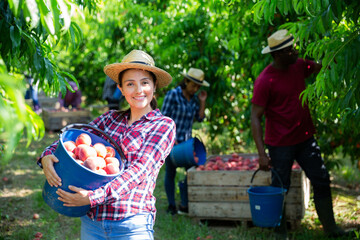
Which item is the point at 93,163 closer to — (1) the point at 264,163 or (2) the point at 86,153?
(2) the point at 86,153

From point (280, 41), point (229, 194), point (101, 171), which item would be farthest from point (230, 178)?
point (101, 171)

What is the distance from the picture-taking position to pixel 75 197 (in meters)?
1.76

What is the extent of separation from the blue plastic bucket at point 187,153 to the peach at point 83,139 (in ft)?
8.33

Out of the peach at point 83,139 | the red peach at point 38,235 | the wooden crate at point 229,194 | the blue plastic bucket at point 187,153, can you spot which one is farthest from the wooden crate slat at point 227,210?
the peach at point 83,139

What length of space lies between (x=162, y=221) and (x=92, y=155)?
117 inches

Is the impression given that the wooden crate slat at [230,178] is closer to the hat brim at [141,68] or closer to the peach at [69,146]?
the hat brim at [141,68]

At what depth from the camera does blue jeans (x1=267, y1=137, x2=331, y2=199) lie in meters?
3.77

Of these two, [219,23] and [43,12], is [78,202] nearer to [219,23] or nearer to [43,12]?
[43,12]

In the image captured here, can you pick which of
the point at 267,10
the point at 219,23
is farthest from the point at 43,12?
the point at 219,23

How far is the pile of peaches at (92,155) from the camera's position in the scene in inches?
70.3

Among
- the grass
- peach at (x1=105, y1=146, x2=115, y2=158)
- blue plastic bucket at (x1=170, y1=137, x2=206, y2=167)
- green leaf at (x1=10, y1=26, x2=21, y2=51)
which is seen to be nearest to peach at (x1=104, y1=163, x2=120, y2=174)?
peach at (x1=105, y1=146, x2=115, y2=158)

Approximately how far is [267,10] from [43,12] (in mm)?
1398

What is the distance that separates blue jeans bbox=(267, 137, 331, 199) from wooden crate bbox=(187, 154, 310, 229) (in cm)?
33

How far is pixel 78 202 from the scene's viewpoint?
1.77m
